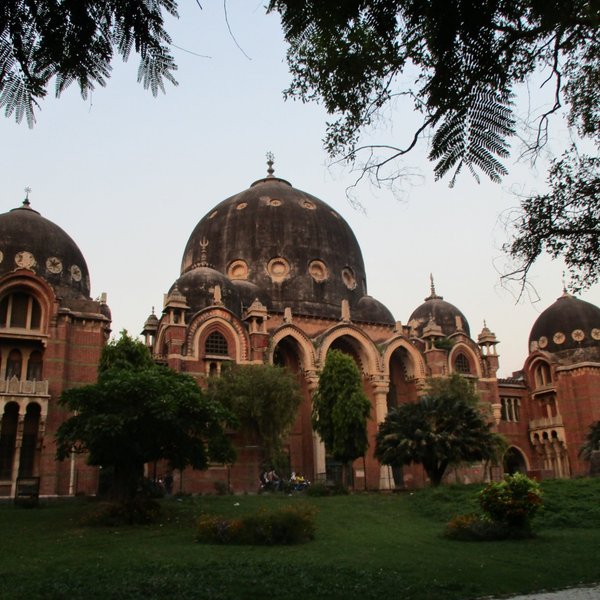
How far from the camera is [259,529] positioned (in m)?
13.9

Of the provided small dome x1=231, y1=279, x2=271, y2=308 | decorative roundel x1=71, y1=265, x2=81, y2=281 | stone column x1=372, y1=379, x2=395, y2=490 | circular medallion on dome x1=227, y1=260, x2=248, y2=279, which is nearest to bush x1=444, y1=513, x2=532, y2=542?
stone column x1=372, y1=379, x2=395, y2=490

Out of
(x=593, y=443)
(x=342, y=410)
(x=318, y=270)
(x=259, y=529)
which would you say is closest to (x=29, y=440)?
(x=342, y=410)

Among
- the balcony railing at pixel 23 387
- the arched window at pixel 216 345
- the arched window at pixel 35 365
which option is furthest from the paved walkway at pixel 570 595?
the arched window at pixel 216 345

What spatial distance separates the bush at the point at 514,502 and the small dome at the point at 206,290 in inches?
874

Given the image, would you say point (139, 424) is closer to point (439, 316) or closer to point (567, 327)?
point (439, 316)

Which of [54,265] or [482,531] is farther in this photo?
[54,265]

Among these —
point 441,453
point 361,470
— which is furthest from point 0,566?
point 361,470

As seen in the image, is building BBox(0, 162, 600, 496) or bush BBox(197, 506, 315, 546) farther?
building BBox(0, 162, 600, 496)

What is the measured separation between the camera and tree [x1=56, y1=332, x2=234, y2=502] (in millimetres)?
17531

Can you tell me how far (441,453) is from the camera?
26047 millimetres

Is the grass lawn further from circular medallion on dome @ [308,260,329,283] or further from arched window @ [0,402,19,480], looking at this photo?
circular medallion on dome @ [308,260,329,283]

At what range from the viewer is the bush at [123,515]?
16.8 metres

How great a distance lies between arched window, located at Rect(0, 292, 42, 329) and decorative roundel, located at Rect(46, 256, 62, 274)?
2.46 m

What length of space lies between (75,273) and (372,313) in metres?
18.4
